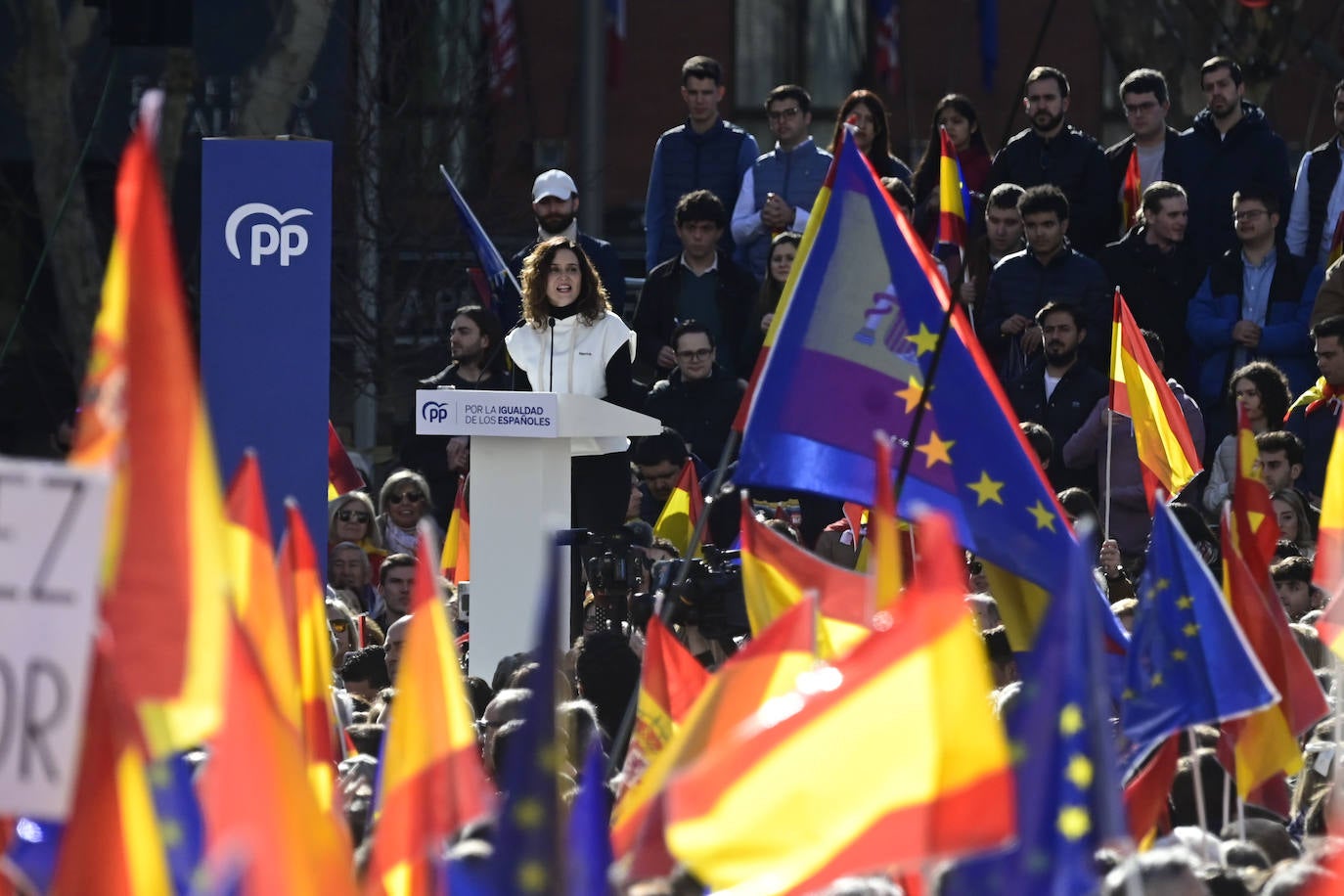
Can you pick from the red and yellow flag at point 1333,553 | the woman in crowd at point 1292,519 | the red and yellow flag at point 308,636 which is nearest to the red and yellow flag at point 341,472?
the woman in crowd at point 1292,519

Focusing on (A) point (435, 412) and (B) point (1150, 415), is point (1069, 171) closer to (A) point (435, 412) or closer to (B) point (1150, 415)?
(B) point (1150, 415)

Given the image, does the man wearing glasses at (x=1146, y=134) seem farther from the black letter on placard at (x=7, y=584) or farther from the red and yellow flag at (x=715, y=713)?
the black letter on placard at (x=7, y=584)

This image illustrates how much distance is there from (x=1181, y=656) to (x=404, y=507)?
5895mm

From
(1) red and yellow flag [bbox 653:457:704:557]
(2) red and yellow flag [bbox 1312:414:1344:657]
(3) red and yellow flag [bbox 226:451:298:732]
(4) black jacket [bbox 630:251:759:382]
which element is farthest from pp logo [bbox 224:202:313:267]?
(2) red and yellow flag [bbox 1312:414:1344:657]

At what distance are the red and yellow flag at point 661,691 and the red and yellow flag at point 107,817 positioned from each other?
1648 mm

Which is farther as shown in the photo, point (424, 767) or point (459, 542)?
point (459, 542)

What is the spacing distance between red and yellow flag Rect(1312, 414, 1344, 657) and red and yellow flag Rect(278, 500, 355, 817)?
6.80 ft

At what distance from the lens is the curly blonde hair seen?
8.74 meters

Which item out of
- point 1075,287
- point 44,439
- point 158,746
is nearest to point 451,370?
point 1075,287

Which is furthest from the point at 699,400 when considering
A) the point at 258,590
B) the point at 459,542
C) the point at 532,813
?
the point at 532,813

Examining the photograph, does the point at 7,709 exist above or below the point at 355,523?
above

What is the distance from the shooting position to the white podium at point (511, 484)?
822cm

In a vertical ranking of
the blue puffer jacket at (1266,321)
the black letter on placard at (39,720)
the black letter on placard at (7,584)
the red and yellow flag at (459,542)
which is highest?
the blue puffer jacket at (1266,321)

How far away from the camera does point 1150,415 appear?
8.96 metres
